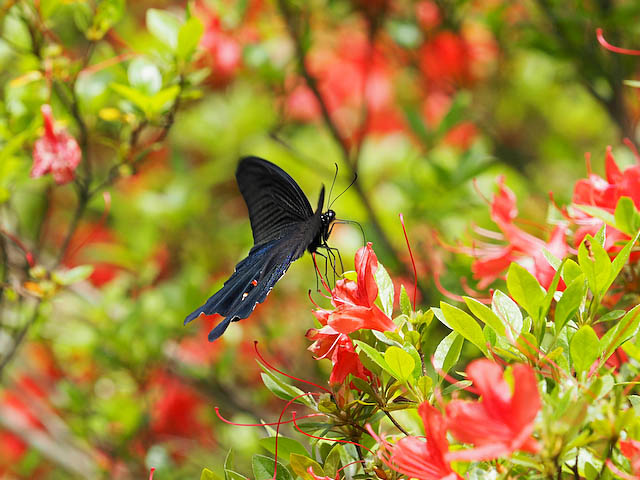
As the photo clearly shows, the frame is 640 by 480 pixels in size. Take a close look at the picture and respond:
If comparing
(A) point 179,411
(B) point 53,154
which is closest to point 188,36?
(B) point 53,154

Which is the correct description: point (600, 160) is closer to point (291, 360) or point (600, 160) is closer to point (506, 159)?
point (506, 159)

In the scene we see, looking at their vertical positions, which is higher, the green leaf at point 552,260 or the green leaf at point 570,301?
the green leaf at point 570,301

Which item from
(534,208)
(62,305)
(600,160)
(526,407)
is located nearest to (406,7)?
(534,208)

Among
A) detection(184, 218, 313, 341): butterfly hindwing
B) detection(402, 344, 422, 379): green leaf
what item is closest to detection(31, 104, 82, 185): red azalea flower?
detection(184, 218, 313, 341): butterfly hindwing

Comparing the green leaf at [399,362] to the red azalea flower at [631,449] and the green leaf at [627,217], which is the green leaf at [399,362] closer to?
the red azalea flower at [631,449]

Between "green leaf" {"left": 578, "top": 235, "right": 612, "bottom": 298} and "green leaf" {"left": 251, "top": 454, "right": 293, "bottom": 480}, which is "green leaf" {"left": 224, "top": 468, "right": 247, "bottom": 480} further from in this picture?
"green leaf" {"left": 578, "top": 235, "right": 612, "bottom": 298}

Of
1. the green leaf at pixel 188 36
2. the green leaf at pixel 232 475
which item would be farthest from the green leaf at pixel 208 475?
the green leaf at pixel 188 36

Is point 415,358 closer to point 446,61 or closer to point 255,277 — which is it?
point 255,277
